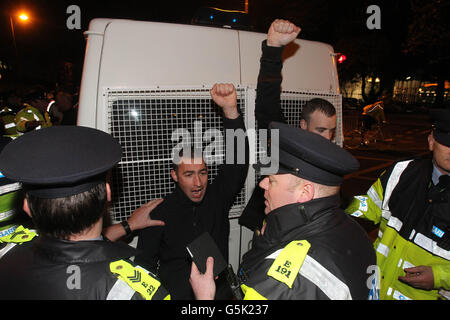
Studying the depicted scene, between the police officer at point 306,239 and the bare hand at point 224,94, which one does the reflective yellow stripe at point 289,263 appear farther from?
the bare hand at point 224,94

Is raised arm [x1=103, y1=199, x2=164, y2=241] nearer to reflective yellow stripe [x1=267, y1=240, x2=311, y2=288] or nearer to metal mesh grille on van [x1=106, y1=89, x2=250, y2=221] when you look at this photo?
metal mesh grille on van [x1=106, y1=89, x2=250, y2=221]

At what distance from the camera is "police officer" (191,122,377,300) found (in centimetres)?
119

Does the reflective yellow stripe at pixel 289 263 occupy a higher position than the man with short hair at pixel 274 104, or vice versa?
the man with short hair at pixel 274 104

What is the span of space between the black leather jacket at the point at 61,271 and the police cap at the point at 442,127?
6.85 ft

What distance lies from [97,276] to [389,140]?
1506 cm

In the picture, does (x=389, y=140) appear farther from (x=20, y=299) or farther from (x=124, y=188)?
(x=20, y=299)

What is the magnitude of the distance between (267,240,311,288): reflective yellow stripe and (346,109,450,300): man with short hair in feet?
3.96

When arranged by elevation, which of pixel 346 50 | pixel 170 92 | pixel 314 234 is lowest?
pixel 314 234

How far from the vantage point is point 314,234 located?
51.9 inches

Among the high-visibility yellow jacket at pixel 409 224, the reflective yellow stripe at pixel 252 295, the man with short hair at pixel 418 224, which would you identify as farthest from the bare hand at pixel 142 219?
the man with short hair at pixel 418 224

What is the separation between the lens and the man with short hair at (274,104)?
235 cm

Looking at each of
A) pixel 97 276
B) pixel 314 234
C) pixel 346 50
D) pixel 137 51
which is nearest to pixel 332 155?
pixel 314 234

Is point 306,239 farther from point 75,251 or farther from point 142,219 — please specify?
point 142,219

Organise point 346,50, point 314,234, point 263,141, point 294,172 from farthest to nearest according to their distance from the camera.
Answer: point 346,50, point 263,141, point 294,172, point 314,234
